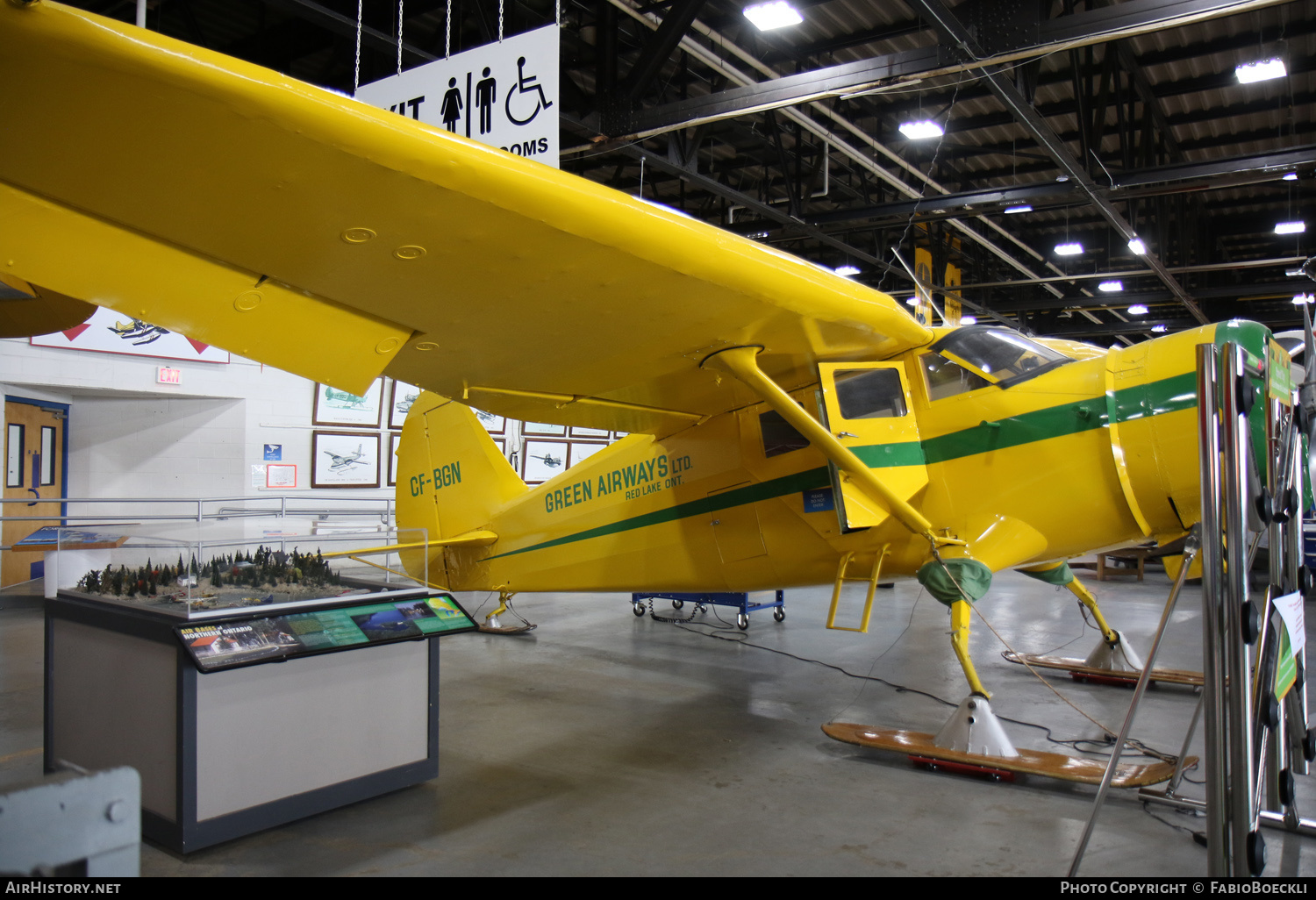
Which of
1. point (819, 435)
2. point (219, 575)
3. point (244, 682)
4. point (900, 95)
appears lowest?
point (244, 682)

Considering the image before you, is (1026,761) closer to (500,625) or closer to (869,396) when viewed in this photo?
A: (869,396)

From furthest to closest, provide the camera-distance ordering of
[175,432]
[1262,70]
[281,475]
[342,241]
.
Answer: [281,475] < [175,432] < [1262,70] < [342,241]

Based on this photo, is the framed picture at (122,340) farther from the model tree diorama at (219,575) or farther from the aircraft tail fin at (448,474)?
the model tree diorama at (219,575)

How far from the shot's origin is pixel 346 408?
13086mm

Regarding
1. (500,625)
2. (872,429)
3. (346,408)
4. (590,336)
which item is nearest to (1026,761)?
(872,429)

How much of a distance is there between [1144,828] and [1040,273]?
755 inches

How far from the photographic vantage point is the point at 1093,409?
4.38 metres

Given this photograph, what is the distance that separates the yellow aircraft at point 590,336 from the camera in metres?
2.19

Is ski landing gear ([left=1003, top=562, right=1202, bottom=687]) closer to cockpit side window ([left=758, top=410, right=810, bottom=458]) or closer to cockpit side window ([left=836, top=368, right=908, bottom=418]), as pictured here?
cockpit side window ([left=836, top=368, right=908, bottom=418])

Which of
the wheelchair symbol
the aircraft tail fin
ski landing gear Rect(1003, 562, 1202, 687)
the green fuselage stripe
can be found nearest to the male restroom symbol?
the wheelchair symbol

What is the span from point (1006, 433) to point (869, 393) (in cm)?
82

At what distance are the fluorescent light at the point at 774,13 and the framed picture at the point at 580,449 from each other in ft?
35.1
